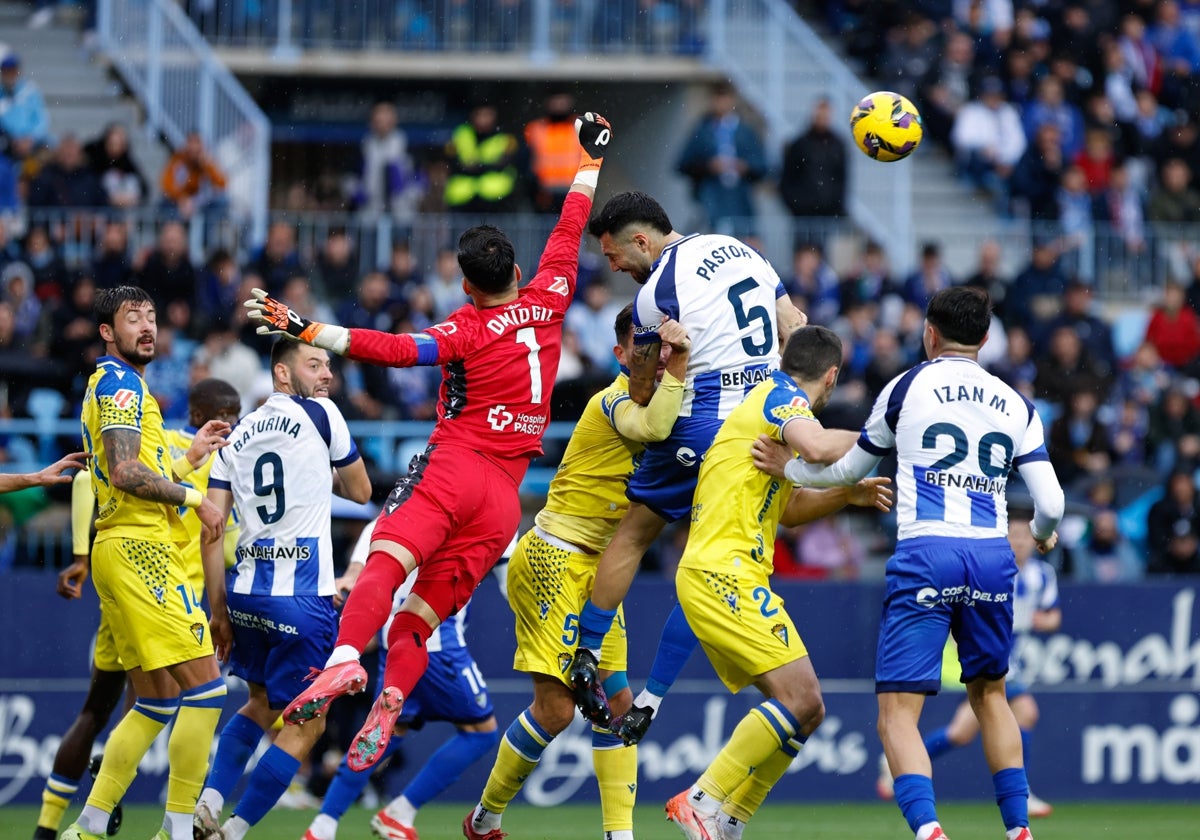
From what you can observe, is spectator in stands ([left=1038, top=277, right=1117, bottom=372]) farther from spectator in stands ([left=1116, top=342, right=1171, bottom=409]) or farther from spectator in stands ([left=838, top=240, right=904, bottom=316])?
spectator in stands ([left=838, top=240, right=904, bottom=316])

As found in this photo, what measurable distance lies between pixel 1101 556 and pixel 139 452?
392 inches

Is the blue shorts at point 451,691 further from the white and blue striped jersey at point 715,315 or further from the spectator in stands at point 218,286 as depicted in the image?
the spectator in stands at point 218,286

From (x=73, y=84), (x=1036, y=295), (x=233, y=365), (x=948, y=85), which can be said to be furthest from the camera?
(x=948, y=85)

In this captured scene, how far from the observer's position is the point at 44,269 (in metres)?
17.5

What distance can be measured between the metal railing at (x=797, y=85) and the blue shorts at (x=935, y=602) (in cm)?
1343

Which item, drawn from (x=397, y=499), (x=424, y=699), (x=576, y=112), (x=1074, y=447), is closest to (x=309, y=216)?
(x=576, y=112)

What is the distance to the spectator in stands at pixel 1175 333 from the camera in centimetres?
1944

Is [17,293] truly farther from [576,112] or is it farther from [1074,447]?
[1074,447]

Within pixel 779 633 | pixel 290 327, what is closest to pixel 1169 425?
pixel 779 633

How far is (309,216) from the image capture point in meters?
19.4

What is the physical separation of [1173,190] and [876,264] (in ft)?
15.7

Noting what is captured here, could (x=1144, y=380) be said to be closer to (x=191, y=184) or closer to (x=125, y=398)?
(x=191, y=184)

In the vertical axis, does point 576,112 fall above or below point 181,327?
above

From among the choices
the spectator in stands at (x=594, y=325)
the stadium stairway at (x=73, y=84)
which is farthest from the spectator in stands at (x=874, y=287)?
the stadium stairway at (x=73, y=84)
